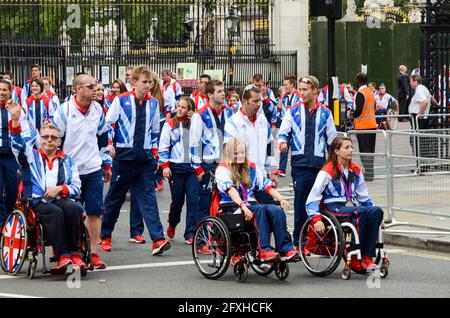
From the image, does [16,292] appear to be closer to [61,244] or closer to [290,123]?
[61,244]

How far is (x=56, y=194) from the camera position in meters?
11.7

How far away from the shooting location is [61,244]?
37.8ft

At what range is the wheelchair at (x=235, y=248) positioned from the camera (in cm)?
1146

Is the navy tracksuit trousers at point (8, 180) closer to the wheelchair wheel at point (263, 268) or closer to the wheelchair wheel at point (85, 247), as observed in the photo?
the wheelchair wheel at point (85, 247)

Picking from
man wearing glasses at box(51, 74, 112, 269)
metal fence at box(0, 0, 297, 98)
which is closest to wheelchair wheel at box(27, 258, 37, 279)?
man wearing glasses at box(51, 74, 112, 269)

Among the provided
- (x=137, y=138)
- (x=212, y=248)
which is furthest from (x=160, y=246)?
(x=212, y=248)

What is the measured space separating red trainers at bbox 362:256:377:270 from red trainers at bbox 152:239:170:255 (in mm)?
2422

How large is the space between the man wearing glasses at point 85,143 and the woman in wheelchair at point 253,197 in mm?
1428

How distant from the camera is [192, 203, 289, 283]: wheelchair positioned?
37.6 ft

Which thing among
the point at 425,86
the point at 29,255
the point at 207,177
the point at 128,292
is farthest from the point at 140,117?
the point at 425,86

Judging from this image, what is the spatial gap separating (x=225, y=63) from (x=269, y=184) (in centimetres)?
2817

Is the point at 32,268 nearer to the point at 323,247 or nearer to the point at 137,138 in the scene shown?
the point at 137,138

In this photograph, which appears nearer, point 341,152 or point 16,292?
point 16,292

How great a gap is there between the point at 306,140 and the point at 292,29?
1135 inches
